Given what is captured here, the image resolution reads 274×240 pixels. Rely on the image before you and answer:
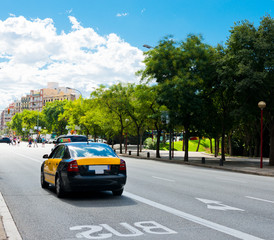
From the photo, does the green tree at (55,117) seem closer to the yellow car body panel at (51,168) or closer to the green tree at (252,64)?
the green tree at (252,64)

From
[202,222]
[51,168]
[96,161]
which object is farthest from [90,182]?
[202,222]

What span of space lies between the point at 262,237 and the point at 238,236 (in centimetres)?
37

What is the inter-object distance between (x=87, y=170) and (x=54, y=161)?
162cm

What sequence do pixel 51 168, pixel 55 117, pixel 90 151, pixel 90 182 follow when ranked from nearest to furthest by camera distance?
1. pixel 90 182
2. pixel 90 151
3. pixel 51 168
4. pixel 55 117

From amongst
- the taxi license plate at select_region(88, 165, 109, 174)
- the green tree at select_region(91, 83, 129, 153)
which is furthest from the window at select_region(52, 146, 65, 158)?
the green tree at select_region(91, 83, 129, 153)

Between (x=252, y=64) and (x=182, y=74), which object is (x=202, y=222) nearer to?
(x=252, y=64)

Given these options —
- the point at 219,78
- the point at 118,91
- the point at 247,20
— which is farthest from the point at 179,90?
the point at 118,91

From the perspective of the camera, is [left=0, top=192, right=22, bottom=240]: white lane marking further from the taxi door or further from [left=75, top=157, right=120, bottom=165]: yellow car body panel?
the taxi door

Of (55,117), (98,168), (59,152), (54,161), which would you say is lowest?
(98,168)

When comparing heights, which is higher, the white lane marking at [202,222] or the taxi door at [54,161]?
the taxi door at [54,161]

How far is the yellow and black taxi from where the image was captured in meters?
9.45

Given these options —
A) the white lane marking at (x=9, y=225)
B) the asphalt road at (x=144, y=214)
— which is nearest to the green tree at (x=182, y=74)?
the asphalt road at (x=144, y=214)

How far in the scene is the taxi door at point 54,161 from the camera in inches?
415

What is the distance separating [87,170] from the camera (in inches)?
376
